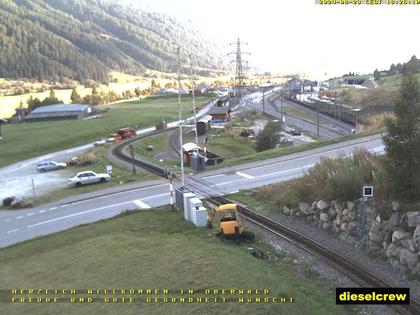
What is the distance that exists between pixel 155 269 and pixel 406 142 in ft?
39.9

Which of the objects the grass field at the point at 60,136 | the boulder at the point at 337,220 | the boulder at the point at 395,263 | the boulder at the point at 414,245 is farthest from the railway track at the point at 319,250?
the grass field at the point at 60,136

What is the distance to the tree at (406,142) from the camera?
63.1 feet

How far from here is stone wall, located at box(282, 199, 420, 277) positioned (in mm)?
17406

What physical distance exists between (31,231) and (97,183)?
14794mm

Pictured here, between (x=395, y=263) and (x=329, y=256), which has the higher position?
(x=395, y=263)

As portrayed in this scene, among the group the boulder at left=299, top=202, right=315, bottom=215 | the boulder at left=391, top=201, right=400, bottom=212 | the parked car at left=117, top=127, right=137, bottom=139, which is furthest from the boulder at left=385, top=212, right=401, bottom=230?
the parked car at left=117, top=127, right=137, bottom=139

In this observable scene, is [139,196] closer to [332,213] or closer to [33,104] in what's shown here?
[332,213]

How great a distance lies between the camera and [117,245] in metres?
22.4

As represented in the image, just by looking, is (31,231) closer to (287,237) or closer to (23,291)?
(23,291)

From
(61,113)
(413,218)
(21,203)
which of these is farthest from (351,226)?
(61,113)

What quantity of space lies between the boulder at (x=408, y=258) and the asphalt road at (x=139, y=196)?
40.3 ft

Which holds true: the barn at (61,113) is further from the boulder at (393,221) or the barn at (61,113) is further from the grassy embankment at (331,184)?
the boulder at (393,221)

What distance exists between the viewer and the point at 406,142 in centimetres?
1944

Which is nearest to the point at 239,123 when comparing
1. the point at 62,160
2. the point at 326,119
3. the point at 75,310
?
the point at 326,119
